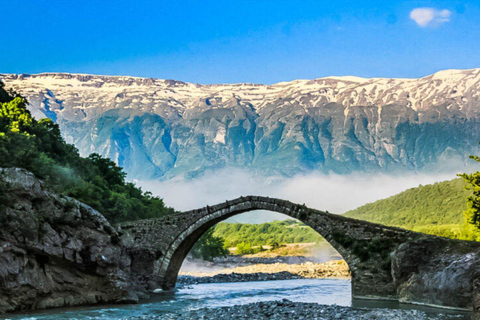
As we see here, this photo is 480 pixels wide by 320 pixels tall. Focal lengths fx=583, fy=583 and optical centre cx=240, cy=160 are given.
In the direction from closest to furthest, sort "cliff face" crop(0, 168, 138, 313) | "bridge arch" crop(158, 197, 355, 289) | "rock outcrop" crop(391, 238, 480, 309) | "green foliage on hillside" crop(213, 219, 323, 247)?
"rock outcrop" crop(391, 238, 480, 309) < "cliff face" crop(0, 168, 138, 313) < "bridge arch" crop(158, 197, 355, 289) < "green foliage on hillside" crop(213, 219, 323, 247)

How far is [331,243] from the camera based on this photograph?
106ft

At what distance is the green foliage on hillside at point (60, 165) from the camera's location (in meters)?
40.1

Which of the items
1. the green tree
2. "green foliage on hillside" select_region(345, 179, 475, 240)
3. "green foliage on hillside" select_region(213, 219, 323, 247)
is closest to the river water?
the green tree

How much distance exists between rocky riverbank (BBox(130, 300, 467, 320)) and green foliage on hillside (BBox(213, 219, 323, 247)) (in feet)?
363

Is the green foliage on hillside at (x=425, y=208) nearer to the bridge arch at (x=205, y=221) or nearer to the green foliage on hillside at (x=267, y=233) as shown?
the green foliage on hillside at (x=267, y=233)

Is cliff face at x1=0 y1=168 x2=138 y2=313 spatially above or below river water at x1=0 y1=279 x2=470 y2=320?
above

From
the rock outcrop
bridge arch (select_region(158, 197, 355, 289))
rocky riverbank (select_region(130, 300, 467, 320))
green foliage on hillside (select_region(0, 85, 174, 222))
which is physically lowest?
rocky riverbank (select_region(130, 300, 467, 320))

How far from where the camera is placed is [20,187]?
2683cm

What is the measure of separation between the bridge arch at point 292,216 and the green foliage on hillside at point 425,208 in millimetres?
54899

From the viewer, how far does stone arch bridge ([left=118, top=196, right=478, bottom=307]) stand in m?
28.4

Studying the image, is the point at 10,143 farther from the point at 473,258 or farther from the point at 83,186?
the point at 473,258

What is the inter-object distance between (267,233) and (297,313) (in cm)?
13582

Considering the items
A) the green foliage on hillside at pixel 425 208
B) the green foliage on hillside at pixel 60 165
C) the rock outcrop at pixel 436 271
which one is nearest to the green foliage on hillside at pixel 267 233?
the green foliage on hillside at pixel 425 208

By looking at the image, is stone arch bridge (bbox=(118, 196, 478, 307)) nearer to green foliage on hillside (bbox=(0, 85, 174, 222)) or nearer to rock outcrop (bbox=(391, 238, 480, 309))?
rock outcrop (bbox=(391, 238, 480, 309))
